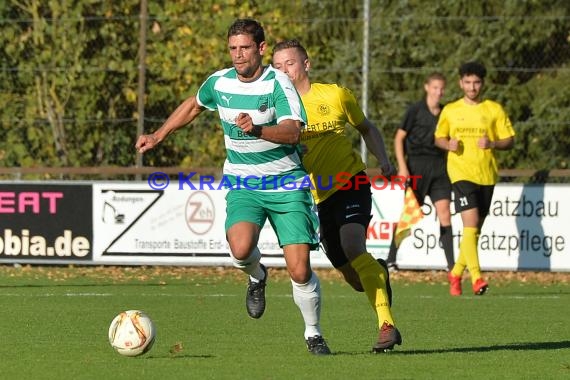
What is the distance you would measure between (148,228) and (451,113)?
470cm

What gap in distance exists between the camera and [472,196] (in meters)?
13.9

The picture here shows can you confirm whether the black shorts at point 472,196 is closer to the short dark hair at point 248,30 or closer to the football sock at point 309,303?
the football sock at point 309,303

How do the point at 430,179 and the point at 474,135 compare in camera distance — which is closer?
the point at 474,135

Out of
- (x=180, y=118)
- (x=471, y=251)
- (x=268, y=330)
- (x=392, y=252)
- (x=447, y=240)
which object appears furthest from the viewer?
(x=392, y=252)

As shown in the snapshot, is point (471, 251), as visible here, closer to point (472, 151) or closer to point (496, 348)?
point (472, 151)

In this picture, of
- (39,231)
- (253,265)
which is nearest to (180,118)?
(253,265)

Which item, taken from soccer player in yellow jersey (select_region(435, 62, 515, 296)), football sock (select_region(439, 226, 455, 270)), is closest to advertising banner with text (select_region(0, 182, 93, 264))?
football sock (select_region(439, 226, 455, 270))

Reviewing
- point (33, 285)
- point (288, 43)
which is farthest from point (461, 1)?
point (288, 43)

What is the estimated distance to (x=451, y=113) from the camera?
14.3 metres

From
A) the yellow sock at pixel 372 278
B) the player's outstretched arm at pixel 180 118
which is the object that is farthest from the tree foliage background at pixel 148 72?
the yellow sock at pixel 372 278

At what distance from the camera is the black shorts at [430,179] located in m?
15.5

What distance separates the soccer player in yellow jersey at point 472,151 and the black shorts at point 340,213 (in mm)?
4693

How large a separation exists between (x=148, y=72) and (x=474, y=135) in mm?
6307

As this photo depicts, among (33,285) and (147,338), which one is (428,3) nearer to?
(33,285)
